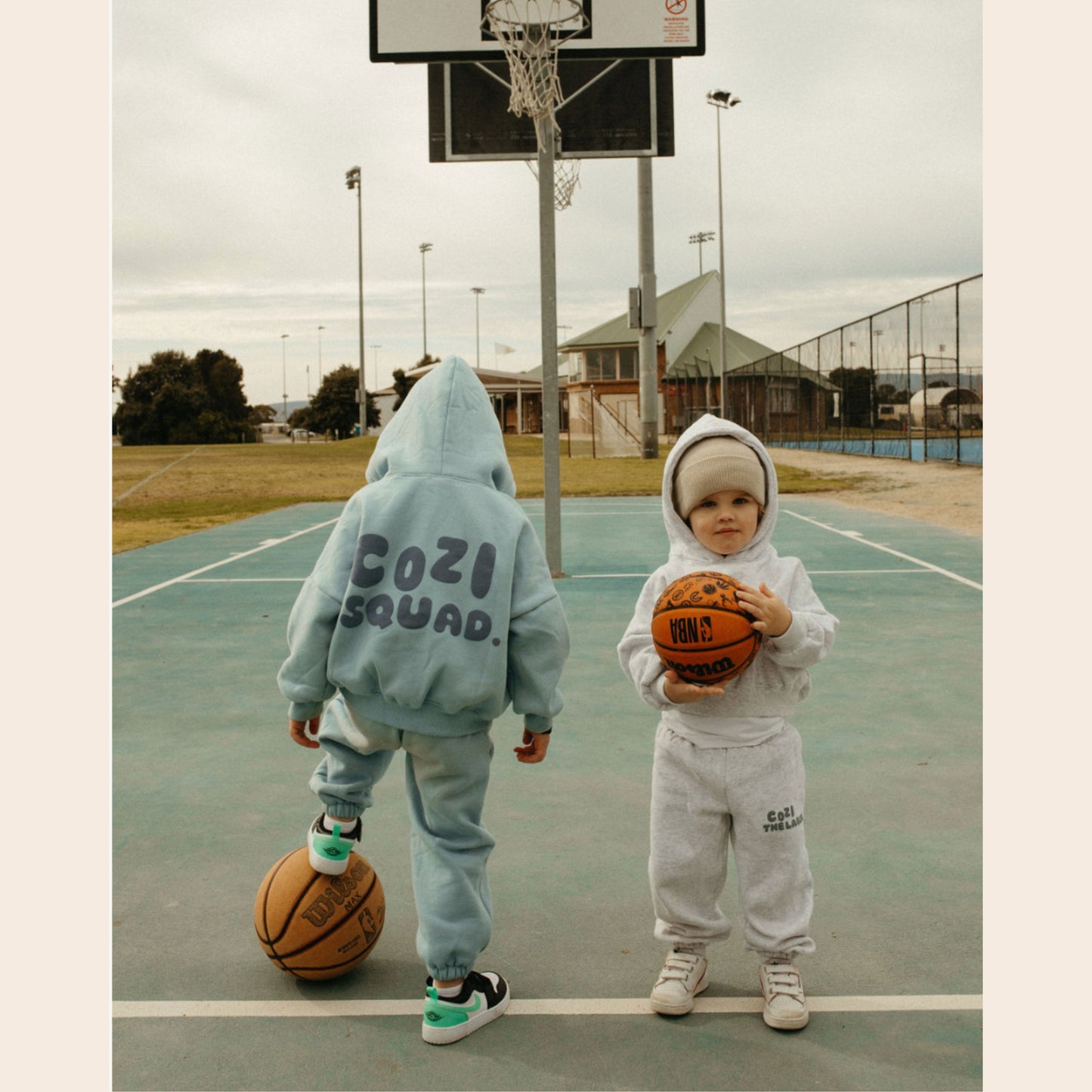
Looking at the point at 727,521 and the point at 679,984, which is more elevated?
the point at 727,521

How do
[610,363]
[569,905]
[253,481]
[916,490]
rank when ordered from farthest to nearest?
[610,363]
[253,481]
[916,490]
[569,905]

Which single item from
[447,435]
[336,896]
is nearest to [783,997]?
[336,896]

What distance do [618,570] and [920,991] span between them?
738 cm

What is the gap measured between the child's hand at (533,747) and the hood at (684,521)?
558 mm

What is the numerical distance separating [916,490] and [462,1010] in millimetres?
16801

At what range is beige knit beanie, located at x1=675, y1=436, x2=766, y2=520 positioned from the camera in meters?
2.73

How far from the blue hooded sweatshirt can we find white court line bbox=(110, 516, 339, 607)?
5.70 m

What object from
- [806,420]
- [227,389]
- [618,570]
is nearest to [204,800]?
[618,570]

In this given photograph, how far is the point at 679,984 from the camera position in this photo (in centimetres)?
267

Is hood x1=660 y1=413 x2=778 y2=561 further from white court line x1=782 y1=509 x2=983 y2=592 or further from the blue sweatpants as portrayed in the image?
white court line x1=782 y1=509 x2=983 y2=592

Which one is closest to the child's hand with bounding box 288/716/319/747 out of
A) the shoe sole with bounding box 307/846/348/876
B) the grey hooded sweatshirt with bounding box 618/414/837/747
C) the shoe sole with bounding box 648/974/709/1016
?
the shoe sole with bounding box 307/846/348/876

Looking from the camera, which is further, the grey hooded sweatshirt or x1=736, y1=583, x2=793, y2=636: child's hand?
the grey hooded sweatshirt

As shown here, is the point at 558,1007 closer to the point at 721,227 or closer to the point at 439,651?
the point at 439,651

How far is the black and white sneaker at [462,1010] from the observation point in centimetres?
256
